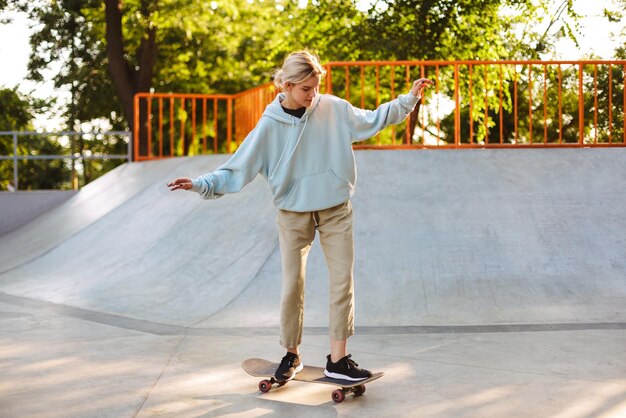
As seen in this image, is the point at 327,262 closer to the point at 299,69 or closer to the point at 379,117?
the point at 379,117

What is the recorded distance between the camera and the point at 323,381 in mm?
4461

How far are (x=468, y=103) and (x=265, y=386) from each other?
15.2 m

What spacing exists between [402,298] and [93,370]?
3161mm

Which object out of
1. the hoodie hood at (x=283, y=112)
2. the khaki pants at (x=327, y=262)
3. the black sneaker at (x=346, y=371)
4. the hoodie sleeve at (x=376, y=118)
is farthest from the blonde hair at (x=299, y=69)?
the black sneaker at (x=346, y=371)

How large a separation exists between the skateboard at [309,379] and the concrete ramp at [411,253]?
6.73 feet

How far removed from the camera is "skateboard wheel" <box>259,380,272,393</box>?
457cm

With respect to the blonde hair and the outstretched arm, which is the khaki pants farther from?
the blonde hair

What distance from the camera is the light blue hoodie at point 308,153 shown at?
4492mm

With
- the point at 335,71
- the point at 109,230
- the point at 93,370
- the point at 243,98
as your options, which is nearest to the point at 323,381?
the point at 93,370

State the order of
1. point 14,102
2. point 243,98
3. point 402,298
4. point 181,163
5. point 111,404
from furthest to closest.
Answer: point 14,102
point 243,98
point 181,163
point 402,298
point 111,404

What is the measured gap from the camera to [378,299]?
747 cm

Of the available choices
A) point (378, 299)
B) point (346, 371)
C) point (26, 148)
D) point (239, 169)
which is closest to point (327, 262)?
point (346, 371)

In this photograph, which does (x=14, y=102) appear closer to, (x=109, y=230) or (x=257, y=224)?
(x=109, y=230)

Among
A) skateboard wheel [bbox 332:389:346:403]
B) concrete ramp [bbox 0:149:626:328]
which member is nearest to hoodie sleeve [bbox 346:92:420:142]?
skateboard wheel [bbox 332:389:346:403]
